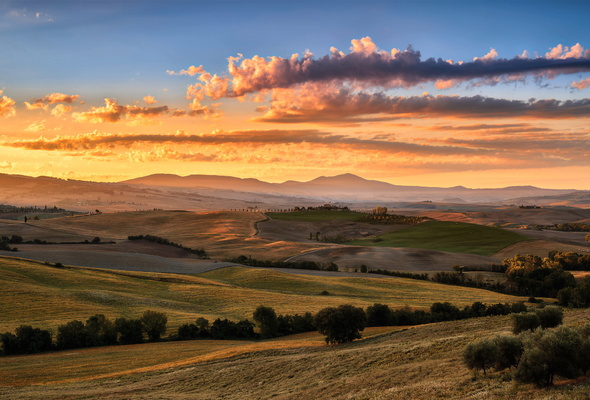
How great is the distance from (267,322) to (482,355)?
32978mm

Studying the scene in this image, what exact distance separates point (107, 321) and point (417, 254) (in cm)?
7288

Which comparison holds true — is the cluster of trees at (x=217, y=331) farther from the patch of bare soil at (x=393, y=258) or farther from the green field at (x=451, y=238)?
the green field at (x=451, y=238)

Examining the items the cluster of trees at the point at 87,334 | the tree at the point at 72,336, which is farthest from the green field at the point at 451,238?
the tree at the point at 72,336

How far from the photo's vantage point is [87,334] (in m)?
51.8

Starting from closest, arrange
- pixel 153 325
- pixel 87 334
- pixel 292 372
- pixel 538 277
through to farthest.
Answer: pixel 292 372 < pixel 87 334 < pixel 153 325 < pixel 538 277

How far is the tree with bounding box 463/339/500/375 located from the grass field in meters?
0.45

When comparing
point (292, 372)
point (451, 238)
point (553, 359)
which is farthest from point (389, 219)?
point (553, 359)

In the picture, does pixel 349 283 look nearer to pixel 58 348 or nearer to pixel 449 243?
pixel 58 348

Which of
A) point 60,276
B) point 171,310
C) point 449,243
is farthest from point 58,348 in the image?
point 449,243

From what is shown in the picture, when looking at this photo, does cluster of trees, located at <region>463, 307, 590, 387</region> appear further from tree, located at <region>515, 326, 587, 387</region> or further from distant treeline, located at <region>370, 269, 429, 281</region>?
distant treeline, located at <region>370, 269, 429, 281</region>

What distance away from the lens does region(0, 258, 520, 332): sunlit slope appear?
205 ft

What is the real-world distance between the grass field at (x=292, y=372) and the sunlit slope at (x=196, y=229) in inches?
2796

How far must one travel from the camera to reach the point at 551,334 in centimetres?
1997

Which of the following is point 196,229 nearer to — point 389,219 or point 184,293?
point 389,219
